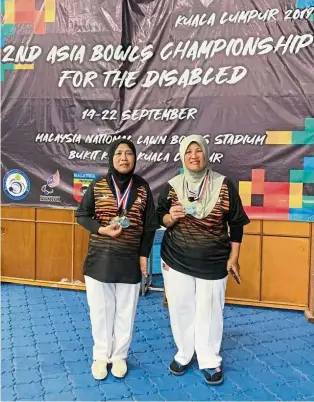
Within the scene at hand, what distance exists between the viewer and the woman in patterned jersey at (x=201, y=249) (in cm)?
275

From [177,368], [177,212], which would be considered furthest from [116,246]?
[177,368]

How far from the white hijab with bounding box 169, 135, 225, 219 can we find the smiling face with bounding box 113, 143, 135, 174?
30cm

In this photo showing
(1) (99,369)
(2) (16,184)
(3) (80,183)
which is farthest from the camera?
(2) (16,184)

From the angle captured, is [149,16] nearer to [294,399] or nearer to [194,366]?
[194,366]

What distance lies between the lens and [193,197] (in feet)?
9.11

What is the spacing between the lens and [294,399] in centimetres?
260

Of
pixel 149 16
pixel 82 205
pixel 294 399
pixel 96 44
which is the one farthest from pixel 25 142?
pixel 294 399

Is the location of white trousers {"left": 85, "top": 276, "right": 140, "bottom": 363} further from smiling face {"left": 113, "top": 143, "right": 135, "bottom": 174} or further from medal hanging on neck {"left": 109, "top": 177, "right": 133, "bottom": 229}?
smiling face {"left": 113, "top": 143, "right": 135, "bottom": 174}

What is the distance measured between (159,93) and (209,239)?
186 centimetres

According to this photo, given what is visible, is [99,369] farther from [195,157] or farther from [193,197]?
[195,157]

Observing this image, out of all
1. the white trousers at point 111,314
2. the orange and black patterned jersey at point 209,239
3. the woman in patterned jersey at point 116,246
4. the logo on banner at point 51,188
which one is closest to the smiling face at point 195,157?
the orange and black patterned jersey at point 209,239

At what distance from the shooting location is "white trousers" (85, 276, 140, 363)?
280 cm

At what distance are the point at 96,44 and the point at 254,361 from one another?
2944 mm

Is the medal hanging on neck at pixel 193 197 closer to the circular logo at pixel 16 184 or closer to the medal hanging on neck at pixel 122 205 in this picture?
the medal hanging on neck at pixel 122 205
